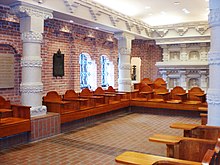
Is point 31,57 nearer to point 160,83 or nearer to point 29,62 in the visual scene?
point 29,62

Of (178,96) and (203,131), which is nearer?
(203,131)

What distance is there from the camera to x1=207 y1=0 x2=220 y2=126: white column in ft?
12.3

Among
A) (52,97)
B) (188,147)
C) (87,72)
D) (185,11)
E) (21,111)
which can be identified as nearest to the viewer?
(188,147)

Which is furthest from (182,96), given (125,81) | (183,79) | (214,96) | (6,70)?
(6,70)

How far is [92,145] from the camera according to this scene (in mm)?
5191

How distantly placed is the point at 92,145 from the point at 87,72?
209 inches

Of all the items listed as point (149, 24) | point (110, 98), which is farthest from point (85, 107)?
point (149, 24)

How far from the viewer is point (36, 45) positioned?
5770 millimetres

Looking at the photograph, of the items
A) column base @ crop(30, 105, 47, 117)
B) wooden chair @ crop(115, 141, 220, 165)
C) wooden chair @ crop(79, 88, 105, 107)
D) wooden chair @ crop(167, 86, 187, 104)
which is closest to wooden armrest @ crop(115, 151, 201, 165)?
wooden chair @ crop(115, 141, 220, 165)

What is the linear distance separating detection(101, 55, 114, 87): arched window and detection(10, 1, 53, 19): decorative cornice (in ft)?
17.8

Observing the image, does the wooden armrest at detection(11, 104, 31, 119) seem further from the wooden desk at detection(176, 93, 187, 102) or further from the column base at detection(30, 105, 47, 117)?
the wooden desk at detection(176, 93, 187, 102)

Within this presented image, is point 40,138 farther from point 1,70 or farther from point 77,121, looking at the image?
point 1,70

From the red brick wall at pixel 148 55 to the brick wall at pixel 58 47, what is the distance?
5.27 feet

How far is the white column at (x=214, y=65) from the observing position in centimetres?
375
